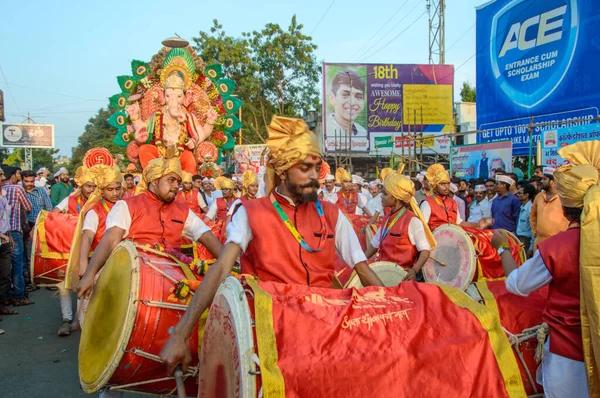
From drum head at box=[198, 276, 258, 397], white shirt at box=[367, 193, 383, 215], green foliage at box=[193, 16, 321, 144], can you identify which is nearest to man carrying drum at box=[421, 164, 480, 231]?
white shirt at box=[367, 193, 383, 215]

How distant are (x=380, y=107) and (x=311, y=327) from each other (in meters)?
30.3

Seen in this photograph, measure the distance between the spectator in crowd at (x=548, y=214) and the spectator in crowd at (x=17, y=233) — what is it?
8.17 meters

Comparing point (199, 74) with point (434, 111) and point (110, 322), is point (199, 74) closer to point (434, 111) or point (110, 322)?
point (110, 322)

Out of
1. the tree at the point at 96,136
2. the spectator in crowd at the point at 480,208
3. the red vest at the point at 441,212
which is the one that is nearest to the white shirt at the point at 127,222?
the red vest at the point at 441,212

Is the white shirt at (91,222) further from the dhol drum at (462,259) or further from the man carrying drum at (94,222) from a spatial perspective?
the dhol drum at (462,259)

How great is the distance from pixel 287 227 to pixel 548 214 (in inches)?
227

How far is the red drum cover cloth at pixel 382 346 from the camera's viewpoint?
2.23m

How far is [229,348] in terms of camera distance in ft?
7.77

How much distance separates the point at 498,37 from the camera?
21797mm

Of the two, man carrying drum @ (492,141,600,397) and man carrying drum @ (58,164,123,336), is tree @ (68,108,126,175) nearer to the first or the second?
man carrying drum @ (58,164,123,336)

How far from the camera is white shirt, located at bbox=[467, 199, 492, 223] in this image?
11.7m

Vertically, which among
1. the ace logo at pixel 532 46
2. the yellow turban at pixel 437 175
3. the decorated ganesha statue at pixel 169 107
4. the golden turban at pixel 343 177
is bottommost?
the yellow turban at pixel 437 175

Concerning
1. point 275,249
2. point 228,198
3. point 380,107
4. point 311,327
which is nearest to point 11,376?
point 275,249

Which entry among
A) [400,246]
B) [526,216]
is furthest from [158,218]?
[526,216]
